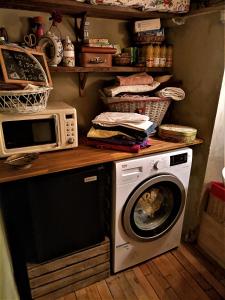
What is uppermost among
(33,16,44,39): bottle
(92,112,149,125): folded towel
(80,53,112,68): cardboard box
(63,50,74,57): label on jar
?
(33,16,44,39): bottle

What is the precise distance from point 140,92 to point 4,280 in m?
1.43

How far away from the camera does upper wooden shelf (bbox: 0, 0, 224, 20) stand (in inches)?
52.4

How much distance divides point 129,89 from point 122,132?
0.38 metres

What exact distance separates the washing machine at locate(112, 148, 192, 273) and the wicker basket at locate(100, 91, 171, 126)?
356mm

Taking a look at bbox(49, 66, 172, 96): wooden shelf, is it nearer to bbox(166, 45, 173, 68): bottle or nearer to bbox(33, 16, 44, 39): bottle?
bbox(166, 45, 173, 68): bottle

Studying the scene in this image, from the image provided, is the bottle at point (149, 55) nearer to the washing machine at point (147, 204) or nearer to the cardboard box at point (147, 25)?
the cardboard box at point (147, 25)

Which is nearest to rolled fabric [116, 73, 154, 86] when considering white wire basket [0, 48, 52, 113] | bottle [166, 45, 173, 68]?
bottle [166, 45, 173, 68]

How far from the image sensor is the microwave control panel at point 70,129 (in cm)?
139

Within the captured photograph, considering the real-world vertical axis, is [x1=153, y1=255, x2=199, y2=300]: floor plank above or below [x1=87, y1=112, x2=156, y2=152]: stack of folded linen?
below

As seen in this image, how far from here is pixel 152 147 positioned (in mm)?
1522

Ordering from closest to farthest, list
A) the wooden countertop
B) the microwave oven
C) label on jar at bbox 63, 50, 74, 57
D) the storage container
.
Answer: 1. the wooden countertop
2. the microwave oven
3. label on jar at bbox 63, 50, 74, 57
4. the storage container

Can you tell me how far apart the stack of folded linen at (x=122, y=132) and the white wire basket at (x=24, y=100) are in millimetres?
379

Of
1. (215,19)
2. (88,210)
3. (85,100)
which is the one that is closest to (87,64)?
(85,100)

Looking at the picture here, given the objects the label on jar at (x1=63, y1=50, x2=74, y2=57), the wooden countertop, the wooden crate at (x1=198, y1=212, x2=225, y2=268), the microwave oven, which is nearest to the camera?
the wooden countertop
